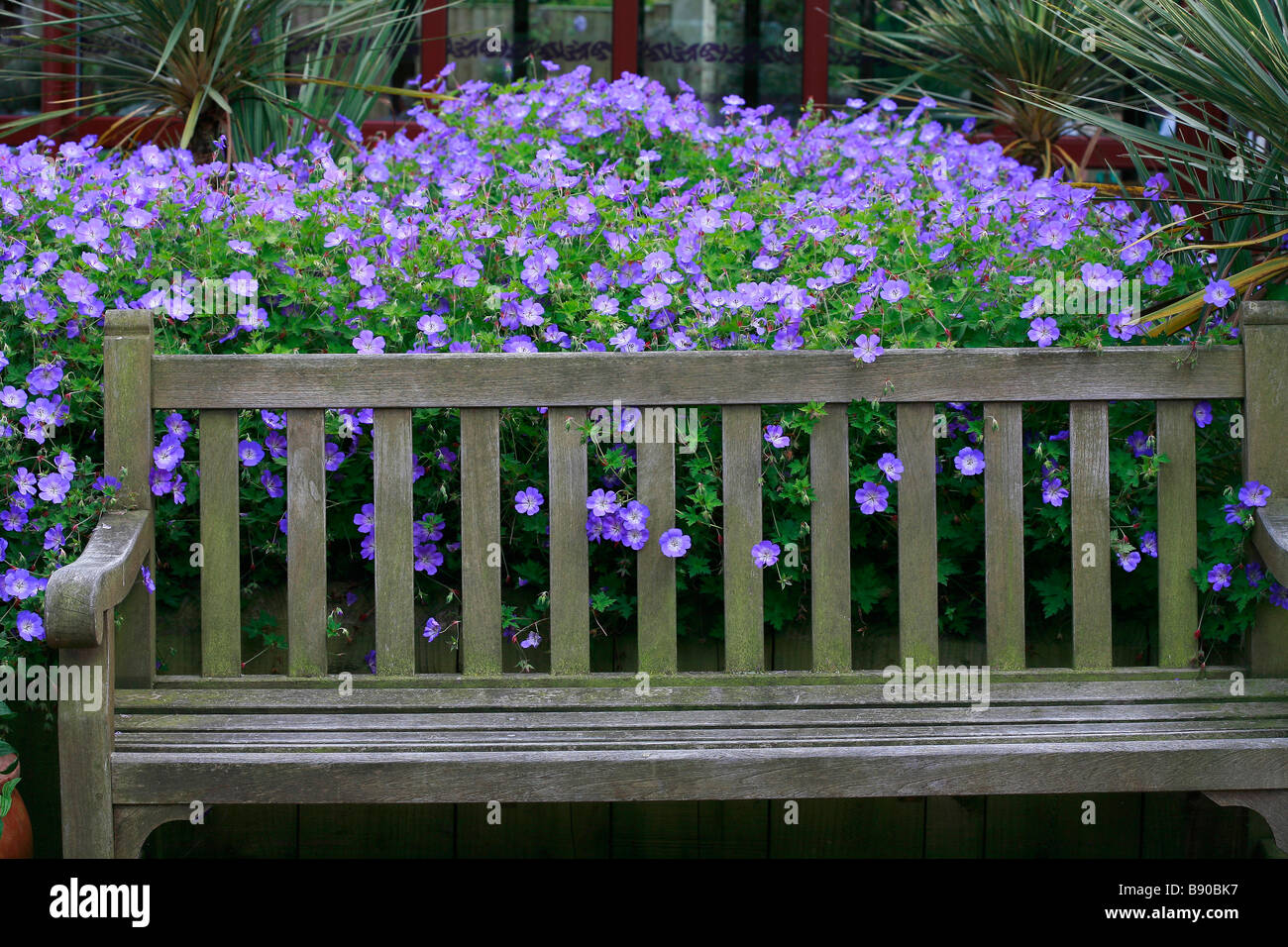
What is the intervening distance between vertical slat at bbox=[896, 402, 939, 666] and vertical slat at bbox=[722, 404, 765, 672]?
242 millimetres

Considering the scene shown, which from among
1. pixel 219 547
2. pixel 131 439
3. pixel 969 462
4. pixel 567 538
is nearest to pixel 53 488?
pixel 131 439

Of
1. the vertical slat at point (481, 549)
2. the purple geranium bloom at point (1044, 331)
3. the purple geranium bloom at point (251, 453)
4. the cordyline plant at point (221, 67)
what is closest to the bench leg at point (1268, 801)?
the purple geranium bloom at point (1044, 331)

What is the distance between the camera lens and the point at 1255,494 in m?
2.05

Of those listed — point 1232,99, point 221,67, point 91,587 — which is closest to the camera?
point 91,587

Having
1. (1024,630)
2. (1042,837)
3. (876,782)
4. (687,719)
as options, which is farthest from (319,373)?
(1042,837)

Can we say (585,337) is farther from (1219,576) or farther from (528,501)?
(1219,576)

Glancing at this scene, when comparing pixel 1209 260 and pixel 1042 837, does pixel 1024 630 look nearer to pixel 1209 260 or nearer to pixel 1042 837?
pixel 1042 837

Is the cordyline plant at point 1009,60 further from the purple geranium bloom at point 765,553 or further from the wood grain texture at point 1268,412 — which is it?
the purple geranium bloom at point 765,553

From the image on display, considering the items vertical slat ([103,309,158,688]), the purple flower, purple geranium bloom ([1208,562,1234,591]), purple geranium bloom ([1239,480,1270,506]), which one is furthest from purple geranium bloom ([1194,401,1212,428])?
vertical slat ([103,309,158,688])

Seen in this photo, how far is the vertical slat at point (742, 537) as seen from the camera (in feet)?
6.63

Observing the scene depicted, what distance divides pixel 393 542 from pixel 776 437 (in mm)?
666

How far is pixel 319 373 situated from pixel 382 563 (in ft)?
1.08

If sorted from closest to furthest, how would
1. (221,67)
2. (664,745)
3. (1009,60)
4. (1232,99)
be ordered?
(664,745) → (1232,99) → (221,67) → (1009,60)

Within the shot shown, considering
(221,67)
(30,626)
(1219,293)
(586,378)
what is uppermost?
(221,67)
